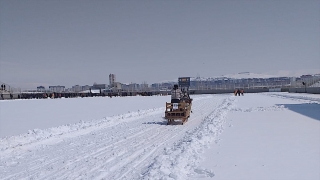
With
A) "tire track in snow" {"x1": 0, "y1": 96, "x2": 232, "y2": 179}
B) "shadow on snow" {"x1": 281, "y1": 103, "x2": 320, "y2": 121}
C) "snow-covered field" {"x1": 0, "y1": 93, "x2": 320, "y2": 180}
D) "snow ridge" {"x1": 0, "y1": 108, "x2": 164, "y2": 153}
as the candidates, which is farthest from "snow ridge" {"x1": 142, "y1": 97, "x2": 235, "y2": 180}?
"shadow on snow" {"x1": 281, "y1": 103, "x2": 320, "y2": 121}

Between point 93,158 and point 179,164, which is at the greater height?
point 179,164

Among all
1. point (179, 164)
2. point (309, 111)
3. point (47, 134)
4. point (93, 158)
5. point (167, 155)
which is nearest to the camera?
point (179, 164)

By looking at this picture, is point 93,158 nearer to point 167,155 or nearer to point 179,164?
point 167,155

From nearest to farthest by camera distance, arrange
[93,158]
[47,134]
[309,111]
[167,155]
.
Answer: [167,155] < [93,158] < [47,134] < [309,111]

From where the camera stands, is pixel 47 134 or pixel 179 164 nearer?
pixel 179 164

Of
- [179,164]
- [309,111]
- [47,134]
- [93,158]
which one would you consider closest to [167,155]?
[179,164]

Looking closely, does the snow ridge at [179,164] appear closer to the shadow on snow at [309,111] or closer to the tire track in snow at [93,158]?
the tire track in snow at [93,158]

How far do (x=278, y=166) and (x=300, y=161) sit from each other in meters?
0.64

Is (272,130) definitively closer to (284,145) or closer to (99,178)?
(284,145)

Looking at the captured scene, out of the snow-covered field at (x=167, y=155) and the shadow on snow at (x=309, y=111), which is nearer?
the snow-covered field at (x=167, y=155)

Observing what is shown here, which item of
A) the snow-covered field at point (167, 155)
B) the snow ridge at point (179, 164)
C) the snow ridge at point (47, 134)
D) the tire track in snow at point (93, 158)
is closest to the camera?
the snow ridge at point (179, 164)

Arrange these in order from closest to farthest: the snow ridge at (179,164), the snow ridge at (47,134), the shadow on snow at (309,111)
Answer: the snow ridge at (179,164) < the snow ridge at (47,134) < the shadow on snow at (309,111)

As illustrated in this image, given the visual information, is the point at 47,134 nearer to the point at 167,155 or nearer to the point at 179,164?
the point at 167,155

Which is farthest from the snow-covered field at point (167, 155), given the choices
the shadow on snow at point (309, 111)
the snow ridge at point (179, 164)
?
the shadow on snow at point (309, 111)
